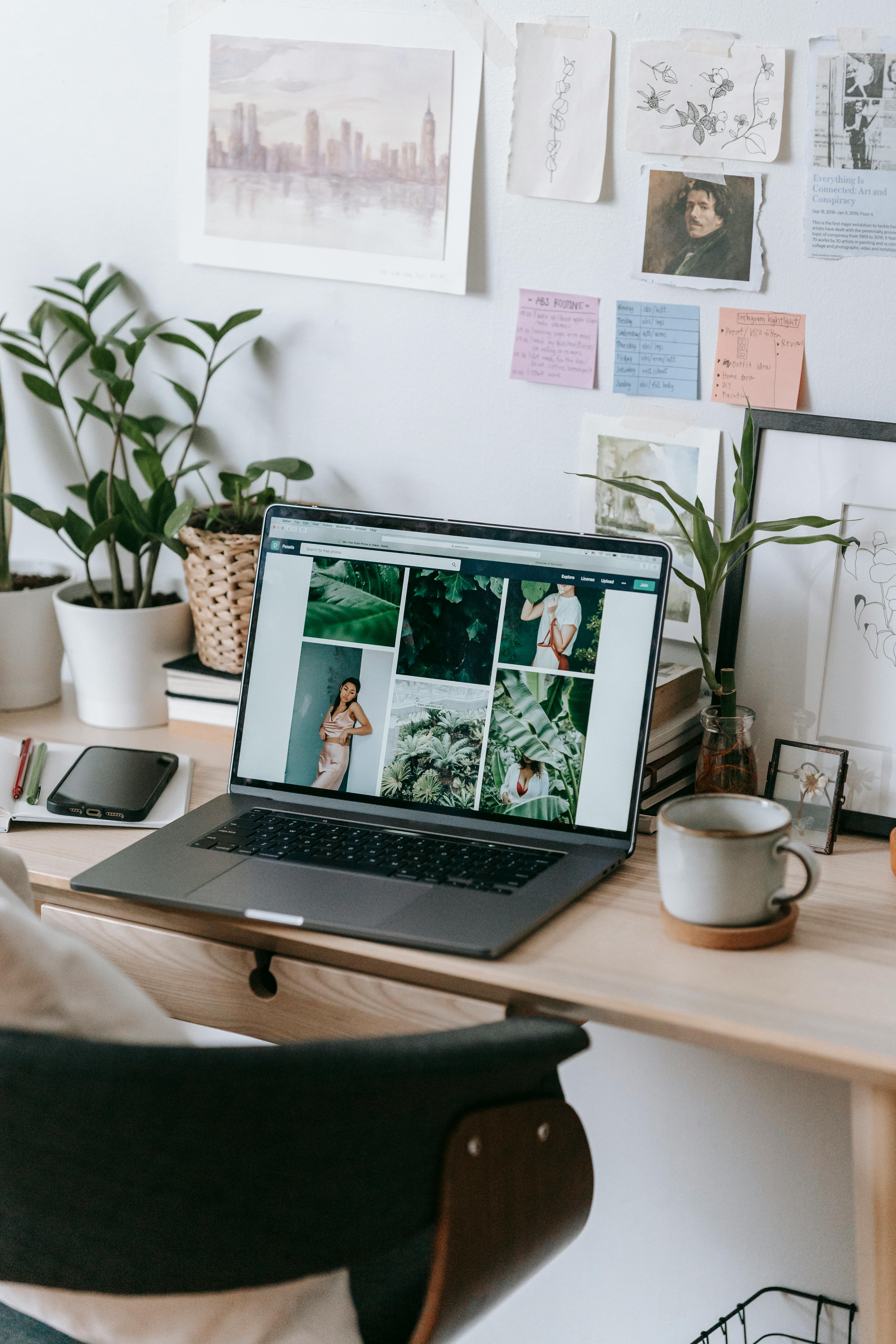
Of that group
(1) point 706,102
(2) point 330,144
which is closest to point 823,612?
(1) point 706,102

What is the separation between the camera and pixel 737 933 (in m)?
0.93

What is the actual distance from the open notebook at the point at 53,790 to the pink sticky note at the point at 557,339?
55cm

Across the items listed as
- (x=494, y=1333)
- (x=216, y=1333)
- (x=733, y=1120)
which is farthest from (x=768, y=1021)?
(x=494, y=1333)

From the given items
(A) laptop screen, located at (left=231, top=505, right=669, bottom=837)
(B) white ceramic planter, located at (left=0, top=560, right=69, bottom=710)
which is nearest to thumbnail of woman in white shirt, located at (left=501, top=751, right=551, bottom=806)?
(A) laptop screen, located at (left=231, top=505, right=669, bottom=837)

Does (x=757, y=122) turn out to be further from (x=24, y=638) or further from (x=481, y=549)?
(x=24, y=638)

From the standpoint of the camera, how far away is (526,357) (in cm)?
132

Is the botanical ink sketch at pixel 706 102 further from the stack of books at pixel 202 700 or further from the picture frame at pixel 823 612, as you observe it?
the stack of books at pixel 202 700

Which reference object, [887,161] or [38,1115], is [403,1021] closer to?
[38,1115]

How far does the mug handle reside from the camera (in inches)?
36.5

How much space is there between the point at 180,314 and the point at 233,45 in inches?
11.8

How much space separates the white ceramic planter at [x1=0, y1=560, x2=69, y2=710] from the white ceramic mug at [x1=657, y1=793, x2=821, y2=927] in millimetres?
852

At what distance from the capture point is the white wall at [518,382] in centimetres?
121

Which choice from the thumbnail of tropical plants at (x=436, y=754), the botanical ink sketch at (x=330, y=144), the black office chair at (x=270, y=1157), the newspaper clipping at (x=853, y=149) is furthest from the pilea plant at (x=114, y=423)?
the black office chair at (x=270, y=1157)

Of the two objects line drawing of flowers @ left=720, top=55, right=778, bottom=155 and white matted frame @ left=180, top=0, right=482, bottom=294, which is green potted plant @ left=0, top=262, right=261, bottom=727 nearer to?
white matted frame @ left=180, top=0, right=482, bottom=294
